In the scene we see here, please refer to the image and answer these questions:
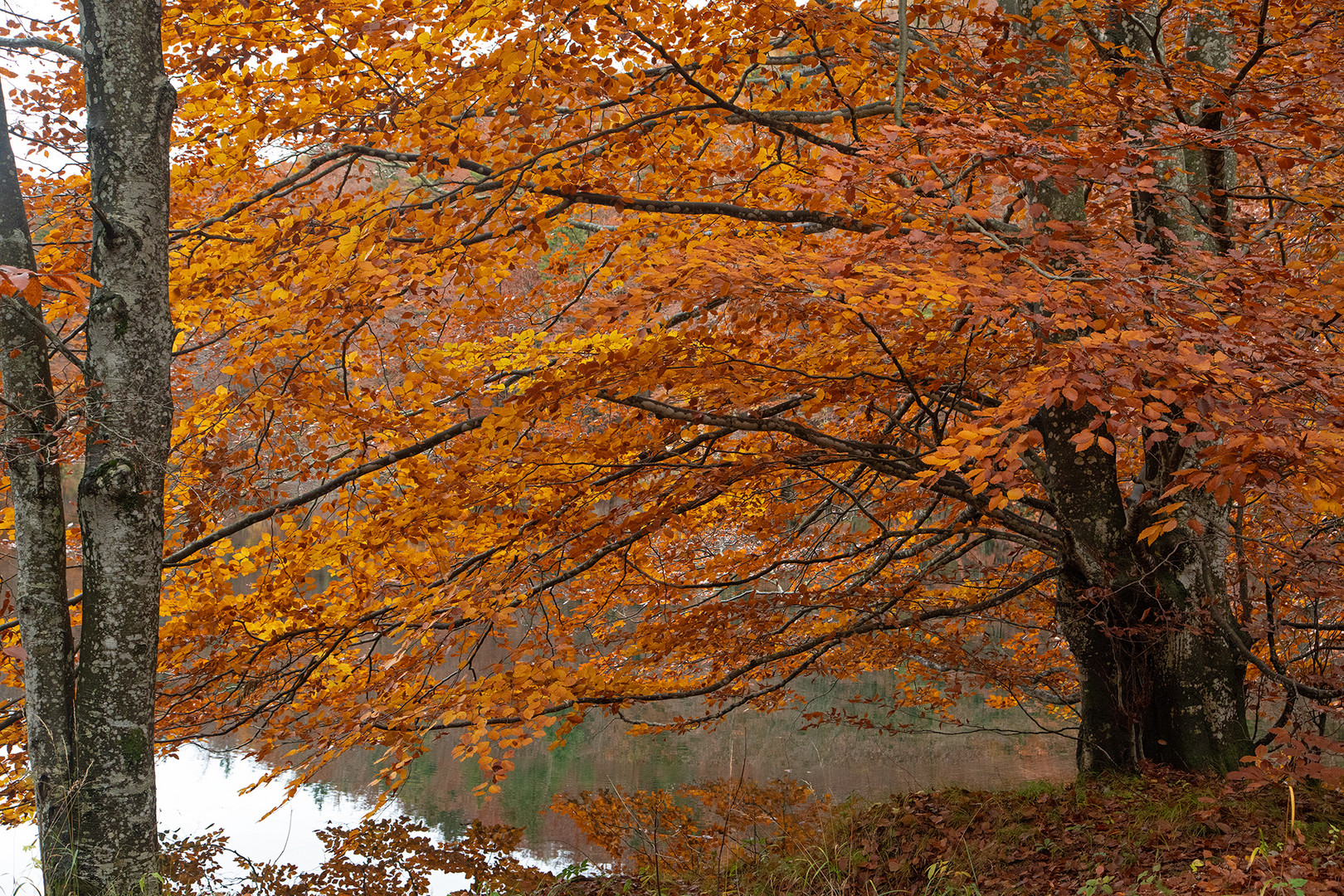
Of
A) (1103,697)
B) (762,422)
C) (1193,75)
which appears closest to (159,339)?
(762,422)

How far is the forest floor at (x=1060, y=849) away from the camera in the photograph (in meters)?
3.54

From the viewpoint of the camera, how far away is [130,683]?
324cm

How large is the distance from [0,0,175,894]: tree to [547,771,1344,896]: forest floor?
1.81 meters

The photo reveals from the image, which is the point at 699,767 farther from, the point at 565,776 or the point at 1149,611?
the point at 1149,611

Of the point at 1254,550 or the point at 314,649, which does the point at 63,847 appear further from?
the point at 1254,550

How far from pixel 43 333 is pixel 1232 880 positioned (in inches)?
190

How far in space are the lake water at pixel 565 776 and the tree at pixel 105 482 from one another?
5.76 metres

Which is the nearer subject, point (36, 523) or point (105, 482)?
point (105, 482)

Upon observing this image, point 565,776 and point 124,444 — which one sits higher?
point 124,444

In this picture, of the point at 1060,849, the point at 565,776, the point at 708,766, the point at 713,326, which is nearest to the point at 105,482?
the point at 713,326

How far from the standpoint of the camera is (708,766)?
464 inches

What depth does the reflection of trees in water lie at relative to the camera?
10125 mm

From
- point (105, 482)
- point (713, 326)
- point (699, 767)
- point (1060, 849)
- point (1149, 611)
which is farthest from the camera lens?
point (699, 767)

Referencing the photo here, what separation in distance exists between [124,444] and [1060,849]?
183 inches
